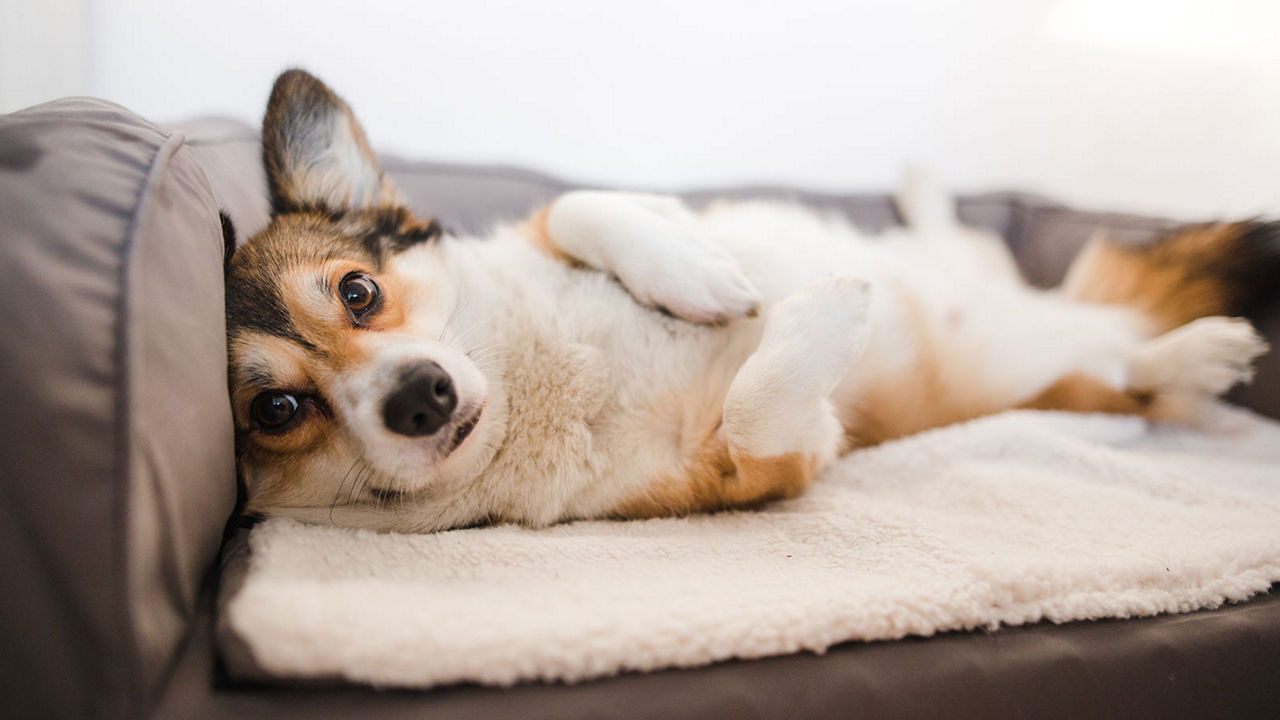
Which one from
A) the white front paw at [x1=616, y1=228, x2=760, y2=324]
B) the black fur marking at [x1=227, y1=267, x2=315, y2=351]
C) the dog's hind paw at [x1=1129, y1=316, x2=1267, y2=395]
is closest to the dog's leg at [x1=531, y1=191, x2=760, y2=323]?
the white front paw at [x1=616, y1=228, x2=760, y2=324]

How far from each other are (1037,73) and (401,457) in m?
3.04

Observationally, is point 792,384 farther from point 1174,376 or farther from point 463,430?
point 1174,376

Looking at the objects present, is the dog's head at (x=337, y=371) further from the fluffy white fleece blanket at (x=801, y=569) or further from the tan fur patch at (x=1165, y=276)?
the tan fur patch at (x=1165, y=276)

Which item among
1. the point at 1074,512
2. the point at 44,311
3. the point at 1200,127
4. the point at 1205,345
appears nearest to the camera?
the point at 44,311

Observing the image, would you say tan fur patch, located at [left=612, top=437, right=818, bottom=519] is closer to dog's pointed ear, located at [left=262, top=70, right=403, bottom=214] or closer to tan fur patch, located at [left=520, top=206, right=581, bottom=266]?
tan fur patch, located at [left=520, top=206, right=581, bottom=266]

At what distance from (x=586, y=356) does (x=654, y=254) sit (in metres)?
0.24

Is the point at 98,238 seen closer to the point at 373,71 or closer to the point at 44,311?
the point at 44,311

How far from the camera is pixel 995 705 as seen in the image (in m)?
0.80

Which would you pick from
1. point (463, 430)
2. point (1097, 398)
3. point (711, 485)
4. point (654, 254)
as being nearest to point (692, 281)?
point (654, 254)

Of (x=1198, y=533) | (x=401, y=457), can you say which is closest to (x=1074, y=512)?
(x=1198, y=533)

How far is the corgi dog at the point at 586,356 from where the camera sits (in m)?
1.07

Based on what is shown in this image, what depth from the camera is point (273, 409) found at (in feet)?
3.50

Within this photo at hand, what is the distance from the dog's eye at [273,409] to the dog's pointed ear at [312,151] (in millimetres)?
468

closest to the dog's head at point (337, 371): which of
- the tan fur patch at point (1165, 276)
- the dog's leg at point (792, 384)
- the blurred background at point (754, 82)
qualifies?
the dog's leg at point (792, 384)
